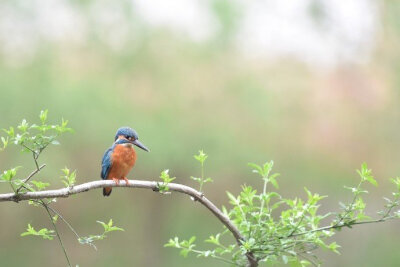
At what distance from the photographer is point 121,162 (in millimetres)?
2326

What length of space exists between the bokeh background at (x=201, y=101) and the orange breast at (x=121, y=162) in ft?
12.1

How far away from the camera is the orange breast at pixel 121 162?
232 centimetres

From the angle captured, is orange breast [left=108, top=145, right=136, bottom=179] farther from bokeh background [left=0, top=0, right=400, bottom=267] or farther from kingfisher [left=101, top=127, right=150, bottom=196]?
bokeh background [left=0, top=0, right=400, bottom=267]

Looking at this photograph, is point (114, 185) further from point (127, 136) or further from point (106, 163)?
point (106, 163)

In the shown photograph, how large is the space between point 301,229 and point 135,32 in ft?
15.8

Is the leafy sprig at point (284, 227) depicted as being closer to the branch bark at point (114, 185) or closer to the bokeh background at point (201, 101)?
the branch bark at point (114, 185)

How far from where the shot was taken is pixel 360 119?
7.08 metres

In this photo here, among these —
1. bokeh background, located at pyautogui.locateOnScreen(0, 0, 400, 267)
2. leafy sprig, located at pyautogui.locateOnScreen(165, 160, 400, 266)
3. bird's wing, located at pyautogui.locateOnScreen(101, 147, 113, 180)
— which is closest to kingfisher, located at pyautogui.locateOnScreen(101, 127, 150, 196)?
bird's wing, located at pyautogui.locateOnScreen(101, 147, 113, 180)

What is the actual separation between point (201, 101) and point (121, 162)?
4.42 m

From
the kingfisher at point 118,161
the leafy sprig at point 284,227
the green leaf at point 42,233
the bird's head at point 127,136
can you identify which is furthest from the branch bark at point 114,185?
the kingfisher at point 118,161

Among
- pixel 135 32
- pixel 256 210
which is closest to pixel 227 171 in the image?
pixel 135 32

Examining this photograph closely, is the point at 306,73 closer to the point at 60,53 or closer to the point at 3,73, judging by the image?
the point at 60,53

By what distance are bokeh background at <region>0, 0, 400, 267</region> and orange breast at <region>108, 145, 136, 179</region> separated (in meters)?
3.70

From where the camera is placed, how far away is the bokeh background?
6086 millimetres
